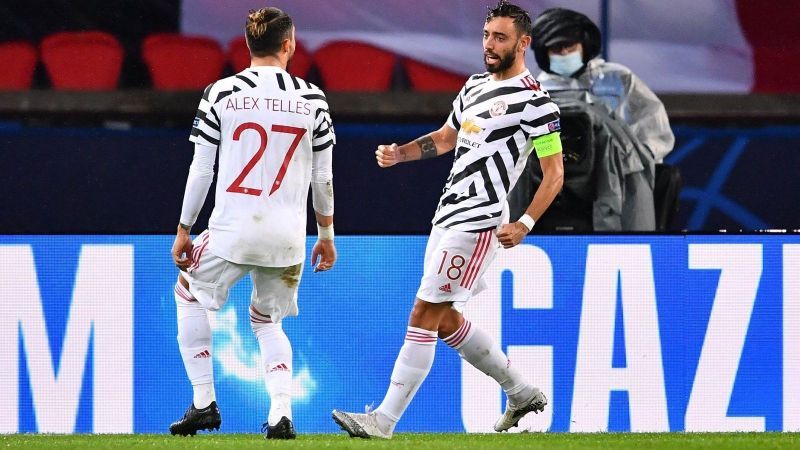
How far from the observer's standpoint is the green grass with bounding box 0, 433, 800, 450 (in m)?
5.59

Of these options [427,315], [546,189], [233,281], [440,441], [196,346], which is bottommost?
[440,441]

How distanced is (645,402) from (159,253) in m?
2.13

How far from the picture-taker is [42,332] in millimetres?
6715

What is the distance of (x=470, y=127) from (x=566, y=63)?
8.84 ft

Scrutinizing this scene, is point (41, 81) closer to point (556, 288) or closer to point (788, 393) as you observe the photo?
point (556, 288)

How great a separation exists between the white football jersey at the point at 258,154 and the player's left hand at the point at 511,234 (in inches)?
→ 29.5

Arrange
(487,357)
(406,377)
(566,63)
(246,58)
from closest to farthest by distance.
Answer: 1. (406,377)
2. (487,357)
3. (566,63)
4. (246,58)

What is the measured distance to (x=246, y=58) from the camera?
907 centimetres

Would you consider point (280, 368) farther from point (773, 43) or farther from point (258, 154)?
point (773, 43)

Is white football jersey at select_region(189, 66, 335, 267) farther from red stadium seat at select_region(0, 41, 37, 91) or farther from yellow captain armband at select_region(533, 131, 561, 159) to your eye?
red stadium seat at select_region(0, 41, 37, 91)

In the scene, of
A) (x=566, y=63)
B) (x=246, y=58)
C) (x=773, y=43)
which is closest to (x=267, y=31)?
(x=566, y=63)

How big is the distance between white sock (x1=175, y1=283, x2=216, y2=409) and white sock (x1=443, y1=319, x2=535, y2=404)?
2.95ft

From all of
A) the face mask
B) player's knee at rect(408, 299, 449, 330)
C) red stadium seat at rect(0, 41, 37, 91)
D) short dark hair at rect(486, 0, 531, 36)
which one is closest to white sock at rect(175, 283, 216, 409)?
player's knee at rect(408, 299, 449, 330)

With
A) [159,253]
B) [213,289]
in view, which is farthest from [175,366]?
[213,289]
